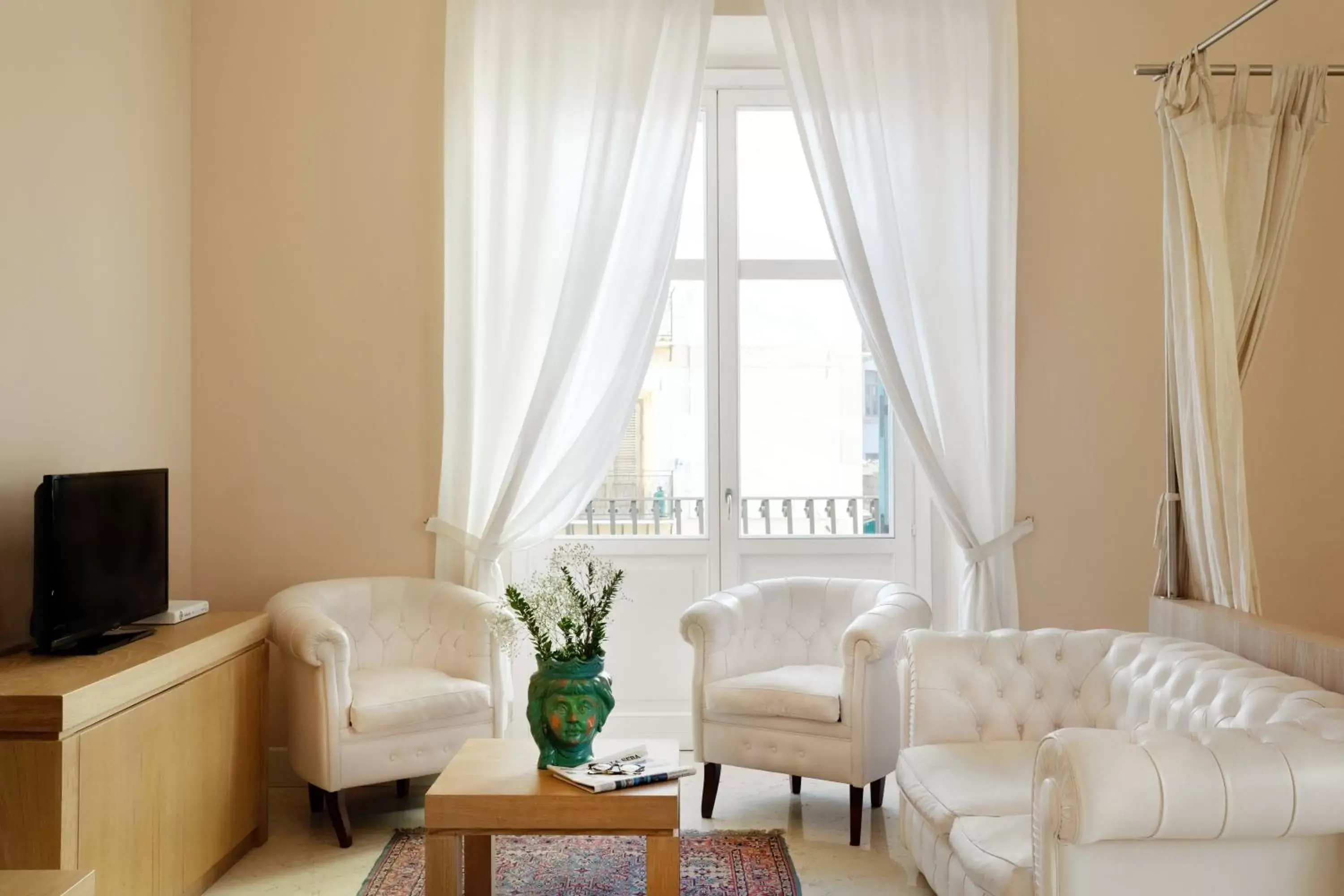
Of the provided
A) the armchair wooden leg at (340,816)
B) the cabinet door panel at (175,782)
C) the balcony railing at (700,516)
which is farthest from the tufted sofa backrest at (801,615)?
the cabinet door panel at (175,782)

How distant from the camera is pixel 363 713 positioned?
11.8 ft

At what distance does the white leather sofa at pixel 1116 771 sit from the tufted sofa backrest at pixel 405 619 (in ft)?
5.61

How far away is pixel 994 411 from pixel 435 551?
7.75ft

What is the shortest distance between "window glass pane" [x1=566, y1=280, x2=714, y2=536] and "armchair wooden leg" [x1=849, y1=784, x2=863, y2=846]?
1.54 m

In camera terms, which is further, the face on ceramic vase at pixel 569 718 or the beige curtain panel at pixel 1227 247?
the beige curtain panel at pixel 1227 247

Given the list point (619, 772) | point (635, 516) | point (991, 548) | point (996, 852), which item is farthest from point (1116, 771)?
point (635, 516)

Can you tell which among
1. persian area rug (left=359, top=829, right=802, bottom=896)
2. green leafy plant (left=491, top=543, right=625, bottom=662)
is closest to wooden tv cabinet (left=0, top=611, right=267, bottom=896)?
persian area rug (left=359, top=829, right=802, bottom=896)

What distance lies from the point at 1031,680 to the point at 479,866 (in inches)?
67.4

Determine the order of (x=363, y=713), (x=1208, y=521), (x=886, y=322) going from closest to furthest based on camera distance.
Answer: (x=1208, y=521), (x=363, y=713), (x=886, y=322)

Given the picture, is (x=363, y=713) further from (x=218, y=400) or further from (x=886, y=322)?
(x=886, y=322)

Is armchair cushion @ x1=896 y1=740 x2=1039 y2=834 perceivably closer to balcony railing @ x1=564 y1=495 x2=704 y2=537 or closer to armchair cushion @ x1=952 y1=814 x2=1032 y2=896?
armchair cushion @ x1=952 y1=814 x2=1032 y2=896

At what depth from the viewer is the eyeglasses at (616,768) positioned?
289 centimetres

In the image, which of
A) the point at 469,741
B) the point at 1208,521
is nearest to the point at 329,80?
the point at 469,741

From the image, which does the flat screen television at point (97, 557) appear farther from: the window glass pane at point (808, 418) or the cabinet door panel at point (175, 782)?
the window glass pane at point (808, 418)
